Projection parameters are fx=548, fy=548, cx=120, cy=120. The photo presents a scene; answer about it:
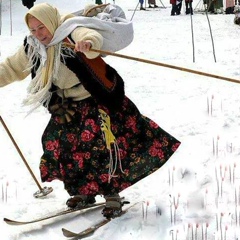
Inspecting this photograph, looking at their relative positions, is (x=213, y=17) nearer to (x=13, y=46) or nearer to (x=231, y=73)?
(x=13, y=46)

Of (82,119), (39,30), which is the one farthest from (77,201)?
(39,30)

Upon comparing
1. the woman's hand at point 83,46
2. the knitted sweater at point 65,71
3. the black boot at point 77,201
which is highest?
the woman's hand at point 83,46

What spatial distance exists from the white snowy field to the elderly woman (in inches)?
10.0

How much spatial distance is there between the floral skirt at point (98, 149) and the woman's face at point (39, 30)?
0.42 m

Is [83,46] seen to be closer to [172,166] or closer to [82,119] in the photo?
[82,119]

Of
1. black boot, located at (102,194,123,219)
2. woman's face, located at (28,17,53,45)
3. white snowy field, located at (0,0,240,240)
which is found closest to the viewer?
woman's face, located at (28,17,53,45)

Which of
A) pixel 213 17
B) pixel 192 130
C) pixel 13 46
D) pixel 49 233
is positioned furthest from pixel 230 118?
pixel 213 17

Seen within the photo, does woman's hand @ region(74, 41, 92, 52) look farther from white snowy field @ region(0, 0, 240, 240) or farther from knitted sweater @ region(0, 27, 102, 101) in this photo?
white snowy field @ region(0, 0, 240, 240)

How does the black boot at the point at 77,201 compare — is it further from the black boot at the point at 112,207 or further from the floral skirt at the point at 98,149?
the black boot at the point at 112,207

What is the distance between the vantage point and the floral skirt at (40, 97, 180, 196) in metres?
3.21

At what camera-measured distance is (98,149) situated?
10.6 feet

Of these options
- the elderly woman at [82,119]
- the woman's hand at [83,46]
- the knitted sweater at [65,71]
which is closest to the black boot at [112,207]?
the elderly woman at [82,119]

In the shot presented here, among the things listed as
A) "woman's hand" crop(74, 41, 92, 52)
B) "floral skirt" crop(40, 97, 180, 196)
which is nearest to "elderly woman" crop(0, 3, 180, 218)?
"floral skirt" crop(40, 97, 180, 196)

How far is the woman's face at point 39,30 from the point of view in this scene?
305cm
